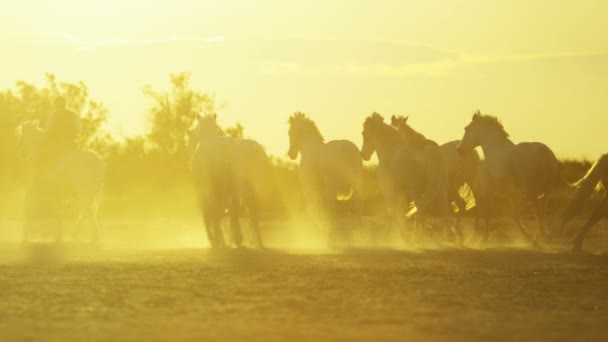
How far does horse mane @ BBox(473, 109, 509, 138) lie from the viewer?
2312cm

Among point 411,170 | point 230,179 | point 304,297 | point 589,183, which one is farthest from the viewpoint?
point 411,170

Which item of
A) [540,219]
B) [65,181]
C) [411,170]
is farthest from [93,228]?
[540,219]

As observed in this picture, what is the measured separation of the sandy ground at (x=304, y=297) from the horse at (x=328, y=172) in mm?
5121

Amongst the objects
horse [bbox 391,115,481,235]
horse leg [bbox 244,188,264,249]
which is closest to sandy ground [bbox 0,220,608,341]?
horse leg [bbox 244,188,264,249]

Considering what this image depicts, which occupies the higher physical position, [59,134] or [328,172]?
[59,134]

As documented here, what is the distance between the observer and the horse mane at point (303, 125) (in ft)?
80.9

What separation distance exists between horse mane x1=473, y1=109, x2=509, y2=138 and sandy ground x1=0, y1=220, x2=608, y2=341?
16.0ft

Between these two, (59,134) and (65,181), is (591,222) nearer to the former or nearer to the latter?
(65,181)

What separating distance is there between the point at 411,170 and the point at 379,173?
1115 mm

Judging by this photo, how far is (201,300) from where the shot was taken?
12.0 metres

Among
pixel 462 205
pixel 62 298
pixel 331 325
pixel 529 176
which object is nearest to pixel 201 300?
pixel 62 298

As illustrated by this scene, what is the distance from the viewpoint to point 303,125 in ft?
81.4

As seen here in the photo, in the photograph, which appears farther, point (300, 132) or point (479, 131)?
point (300, 132)

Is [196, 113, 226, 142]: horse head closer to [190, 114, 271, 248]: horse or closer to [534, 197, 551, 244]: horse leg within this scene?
[190, 114, 271, 248]: horse
